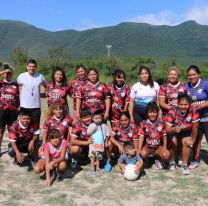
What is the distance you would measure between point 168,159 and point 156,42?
432 feet

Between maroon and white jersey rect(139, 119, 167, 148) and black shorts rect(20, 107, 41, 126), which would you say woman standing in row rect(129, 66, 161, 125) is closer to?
maroon and white jersey rect(139, 119, 167, 148)

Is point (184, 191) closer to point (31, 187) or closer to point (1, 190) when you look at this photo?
point (31, 187)

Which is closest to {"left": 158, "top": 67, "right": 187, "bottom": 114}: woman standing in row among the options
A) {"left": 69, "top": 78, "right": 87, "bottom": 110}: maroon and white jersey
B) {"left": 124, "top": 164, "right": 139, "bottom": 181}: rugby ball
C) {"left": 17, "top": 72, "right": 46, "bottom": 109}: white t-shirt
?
{"left": 124, "top": 164, "right": 139, "bottom": 181}: rugby ball

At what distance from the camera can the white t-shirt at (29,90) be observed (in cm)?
586

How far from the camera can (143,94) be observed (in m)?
5.71

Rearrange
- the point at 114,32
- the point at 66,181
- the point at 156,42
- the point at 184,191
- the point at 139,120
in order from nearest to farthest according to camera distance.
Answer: the point at 184,191
the point at 66,181
the point at 139,120
the point at 156,42
the point at 114,32

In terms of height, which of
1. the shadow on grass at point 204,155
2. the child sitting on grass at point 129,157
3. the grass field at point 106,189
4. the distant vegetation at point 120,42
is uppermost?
the distant vegetation at point 120,42

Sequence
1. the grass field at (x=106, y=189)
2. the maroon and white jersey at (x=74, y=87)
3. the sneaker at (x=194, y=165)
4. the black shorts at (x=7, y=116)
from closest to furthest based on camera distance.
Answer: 1. the grass field at (x=106, y=189)
2. the sneaker at (x=194, y=165)
3. the black shorts at (x=7, y=116)
4. the maroon and white jersey at (x=74, y=87)

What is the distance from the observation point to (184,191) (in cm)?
459

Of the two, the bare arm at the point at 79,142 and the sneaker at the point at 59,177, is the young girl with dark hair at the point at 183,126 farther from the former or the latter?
the sneaker at the point at 59,177

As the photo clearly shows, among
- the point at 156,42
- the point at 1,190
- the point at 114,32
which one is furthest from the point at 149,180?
the point at 114,32

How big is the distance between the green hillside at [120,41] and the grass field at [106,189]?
3859 inches

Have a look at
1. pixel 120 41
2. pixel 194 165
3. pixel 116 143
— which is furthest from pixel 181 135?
pixel 120 41

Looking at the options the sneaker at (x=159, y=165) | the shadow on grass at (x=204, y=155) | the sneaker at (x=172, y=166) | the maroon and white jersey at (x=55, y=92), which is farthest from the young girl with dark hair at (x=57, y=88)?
the shadow on grass at (x=204, y=155)
